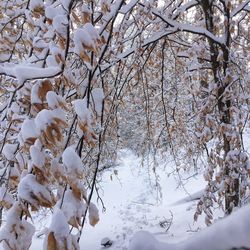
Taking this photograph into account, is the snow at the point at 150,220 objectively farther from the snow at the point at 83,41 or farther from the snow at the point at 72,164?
the snow at the point at 83,41

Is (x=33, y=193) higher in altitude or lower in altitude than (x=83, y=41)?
lower

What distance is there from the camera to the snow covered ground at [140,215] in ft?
19.9

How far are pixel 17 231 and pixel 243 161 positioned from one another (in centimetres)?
197

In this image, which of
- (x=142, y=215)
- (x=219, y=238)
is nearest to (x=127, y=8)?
(x=219, y=238)

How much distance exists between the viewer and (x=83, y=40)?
1.03 metres

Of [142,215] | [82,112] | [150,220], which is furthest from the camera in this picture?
[142,215]

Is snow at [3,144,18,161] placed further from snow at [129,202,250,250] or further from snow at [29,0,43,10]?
snow at [129,202,250,250]

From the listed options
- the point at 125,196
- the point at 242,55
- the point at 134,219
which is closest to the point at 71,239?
the point at 242,55

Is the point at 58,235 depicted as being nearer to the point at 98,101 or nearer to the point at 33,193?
the point at 33,193

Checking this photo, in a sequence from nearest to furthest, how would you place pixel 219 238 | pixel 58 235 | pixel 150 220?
pixel 219 238, pixel 58 235, pixel 150 220

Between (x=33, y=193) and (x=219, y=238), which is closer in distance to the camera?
(x=219, y=238)

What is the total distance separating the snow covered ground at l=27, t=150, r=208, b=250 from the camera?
6.07 m

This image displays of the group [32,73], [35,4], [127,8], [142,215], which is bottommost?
[32,73]

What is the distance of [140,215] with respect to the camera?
8938 millimetres
